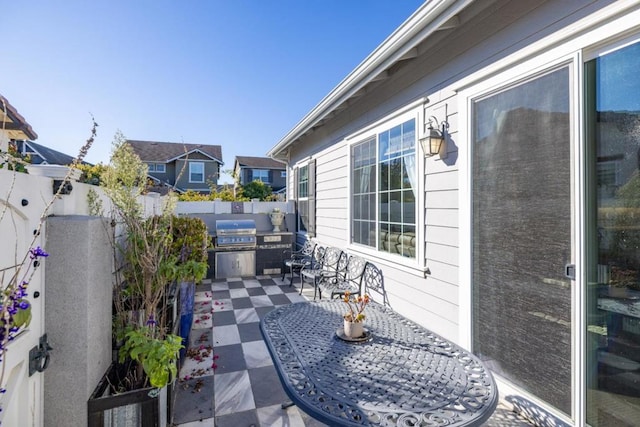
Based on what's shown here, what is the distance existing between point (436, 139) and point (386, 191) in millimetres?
1102

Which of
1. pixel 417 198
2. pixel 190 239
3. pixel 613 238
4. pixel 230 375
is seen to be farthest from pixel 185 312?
pixel 613 238

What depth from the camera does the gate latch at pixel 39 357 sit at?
4.52 feet

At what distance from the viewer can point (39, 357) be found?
140 cm

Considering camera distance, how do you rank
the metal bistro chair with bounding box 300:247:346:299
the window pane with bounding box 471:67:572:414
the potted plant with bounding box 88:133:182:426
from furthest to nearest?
the metal bistro chair with bounding box 300:247:346:299, the window pane with bounding box 471:67:572:414, the potted plant with bounding box 88:133:182:426

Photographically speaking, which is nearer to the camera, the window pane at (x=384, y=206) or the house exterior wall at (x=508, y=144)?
the house exterior wall at (x=508, y=144)

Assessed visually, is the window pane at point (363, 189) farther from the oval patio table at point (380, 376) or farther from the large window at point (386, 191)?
the oval patio table at point (380, 376)

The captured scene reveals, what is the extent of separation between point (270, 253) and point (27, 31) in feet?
16.1

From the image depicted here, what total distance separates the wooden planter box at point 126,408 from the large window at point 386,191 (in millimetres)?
2543

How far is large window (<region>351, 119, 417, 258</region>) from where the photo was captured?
10.7 ft

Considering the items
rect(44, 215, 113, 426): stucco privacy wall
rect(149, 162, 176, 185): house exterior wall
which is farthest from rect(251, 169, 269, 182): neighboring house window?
rect(44, 215, 113, 426): stucco privacy wall

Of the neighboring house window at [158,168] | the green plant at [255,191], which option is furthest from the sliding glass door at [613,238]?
the neighboring house window at [158,168]

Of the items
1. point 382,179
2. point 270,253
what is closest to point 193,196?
point 270,253

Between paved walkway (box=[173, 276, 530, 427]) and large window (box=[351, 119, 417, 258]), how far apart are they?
1748mm

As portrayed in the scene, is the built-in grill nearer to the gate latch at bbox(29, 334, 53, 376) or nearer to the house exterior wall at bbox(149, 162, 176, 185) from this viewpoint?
the gate latch at bbox(29, 334, 53, 376)
